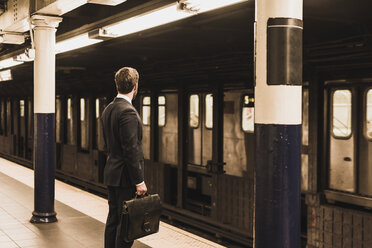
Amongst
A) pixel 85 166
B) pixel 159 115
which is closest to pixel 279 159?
pixel 159 115

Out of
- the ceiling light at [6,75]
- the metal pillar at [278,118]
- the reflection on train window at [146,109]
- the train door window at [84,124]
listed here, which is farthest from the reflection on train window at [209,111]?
the ceiling light at [6,75]

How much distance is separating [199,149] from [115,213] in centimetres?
518

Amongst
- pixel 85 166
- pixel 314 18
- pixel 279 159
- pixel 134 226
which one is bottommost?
pixel 85 166

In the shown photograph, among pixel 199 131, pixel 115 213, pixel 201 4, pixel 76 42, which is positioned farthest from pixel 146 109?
pixel 115 213

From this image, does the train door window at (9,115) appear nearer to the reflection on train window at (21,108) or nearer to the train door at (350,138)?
the reflection on train window at (21,108)

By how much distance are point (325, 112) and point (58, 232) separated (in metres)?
3.42

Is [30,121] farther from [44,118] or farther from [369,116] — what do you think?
[369,116]

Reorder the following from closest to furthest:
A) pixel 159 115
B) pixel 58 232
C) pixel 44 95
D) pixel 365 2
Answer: pixel 365 2 < pixel 58 232 < pixel 44 95 < pixel 159 115

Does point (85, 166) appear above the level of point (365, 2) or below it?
below

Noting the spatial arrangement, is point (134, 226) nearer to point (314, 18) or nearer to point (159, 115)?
point (314, 18)

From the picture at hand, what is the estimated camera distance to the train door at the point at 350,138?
18.2 feet

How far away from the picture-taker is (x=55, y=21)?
598 cm

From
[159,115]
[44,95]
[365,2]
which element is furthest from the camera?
[159,115]

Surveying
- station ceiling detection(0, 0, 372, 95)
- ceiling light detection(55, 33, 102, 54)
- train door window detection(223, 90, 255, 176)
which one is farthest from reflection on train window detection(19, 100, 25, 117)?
train door window detection(223, 90, 255, 176)
